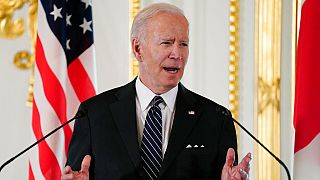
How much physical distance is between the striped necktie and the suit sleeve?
6.9 inches

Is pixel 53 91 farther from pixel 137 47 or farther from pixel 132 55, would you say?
pixel 137 47

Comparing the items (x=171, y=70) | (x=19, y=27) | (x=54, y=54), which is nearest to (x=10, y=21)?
(x=19, y=27)

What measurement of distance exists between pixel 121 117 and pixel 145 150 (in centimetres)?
13

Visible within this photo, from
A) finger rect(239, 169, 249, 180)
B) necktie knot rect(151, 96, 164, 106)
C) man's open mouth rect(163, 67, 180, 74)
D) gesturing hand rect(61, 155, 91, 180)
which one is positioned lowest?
finger rect(239, 169, 249, 180)

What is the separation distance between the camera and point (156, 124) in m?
1.91

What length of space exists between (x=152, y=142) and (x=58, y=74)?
817mm

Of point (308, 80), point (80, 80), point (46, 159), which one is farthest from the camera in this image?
point (80, 80)

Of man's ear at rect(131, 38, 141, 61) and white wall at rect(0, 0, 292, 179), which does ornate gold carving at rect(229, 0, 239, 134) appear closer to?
white wall at rect(0, 0, 292, 179)

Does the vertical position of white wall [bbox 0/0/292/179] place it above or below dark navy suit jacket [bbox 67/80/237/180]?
above

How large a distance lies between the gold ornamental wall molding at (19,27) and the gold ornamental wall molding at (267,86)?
1.02m

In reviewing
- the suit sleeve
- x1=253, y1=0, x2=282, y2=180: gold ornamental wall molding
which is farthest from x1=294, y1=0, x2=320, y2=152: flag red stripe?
the suit sleeve

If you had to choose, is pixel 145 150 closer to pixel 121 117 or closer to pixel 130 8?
pixel 121 117

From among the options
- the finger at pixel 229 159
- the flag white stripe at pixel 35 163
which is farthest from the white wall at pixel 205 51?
the finger at pixel 229 159

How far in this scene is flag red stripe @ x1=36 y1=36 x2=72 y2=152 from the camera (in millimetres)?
2537
